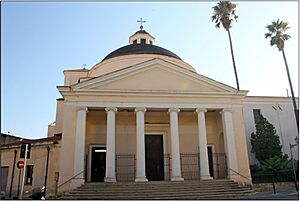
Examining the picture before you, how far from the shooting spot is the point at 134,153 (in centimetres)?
2038

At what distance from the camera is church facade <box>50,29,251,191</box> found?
17922 mm

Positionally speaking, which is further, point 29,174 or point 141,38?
point 141,38

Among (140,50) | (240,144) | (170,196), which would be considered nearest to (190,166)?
(240,144)

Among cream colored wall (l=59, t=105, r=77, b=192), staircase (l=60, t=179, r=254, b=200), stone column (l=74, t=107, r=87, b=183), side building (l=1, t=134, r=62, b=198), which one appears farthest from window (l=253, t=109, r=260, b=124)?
side building (l=1, t=134, r=62, b=198)

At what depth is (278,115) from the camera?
25.2 m

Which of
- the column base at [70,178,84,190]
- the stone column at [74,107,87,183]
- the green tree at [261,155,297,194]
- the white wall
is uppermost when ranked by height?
the white wall

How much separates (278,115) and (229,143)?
28.7 ft

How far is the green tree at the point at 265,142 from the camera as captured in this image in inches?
885

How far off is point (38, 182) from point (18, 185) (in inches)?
57.0

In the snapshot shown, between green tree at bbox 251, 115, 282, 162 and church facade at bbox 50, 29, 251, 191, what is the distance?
10.9 ft

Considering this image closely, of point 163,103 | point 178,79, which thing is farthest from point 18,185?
point 178,79

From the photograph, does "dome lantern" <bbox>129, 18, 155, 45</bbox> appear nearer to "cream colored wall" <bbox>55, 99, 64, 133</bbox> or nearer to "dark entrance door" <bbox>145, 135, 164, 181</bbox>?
"cream colored wall" <bbox>55, 99, 64, 133</bbox>

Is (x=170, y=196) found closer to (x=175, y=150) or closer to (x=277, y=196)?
(x=175, y=150)

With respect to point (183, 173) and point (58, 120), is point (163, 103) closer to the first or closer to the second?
point (183, 173)
